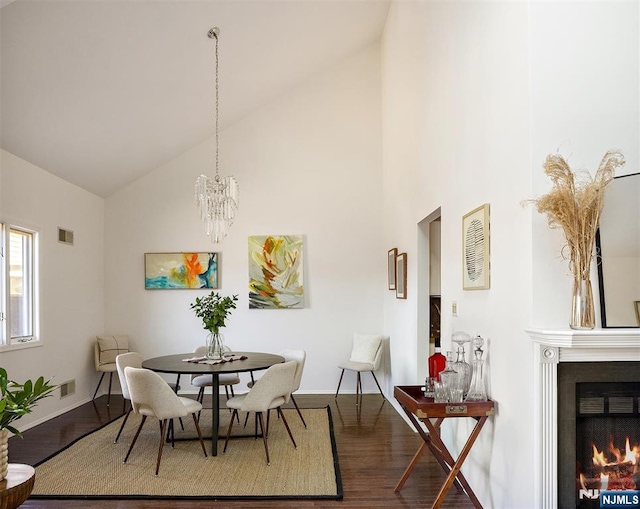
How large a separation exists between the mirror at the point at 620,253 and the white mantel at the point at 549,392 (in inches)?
4.3

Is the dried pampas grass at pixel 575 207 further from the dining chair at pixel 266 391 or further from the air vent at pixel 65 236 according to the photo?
the air vent at pixel 65 236

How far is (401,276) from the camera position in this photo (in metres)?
5.99

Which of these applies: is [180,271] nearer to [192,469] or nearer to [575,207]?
[192,469]

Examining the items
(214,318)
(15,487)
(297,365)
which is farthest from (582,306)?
(214,318)

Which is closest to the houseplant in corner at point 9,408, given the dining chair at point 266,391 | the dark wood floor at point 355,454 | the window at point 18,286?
the dark wood floor at point 355,454

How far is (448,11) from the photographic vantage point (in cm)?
412

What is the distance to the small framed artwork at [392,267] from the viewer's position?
6547 millimetres

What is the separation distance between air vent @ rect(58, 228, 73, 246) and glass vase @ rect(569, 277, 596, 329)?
5.52 m

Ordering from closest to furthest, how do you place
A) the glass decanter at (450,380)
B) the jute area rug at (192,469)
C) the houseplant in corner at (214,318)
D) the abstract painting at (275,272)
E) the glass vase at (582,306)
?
the glass vase at (582,306) → the glass decanter at (450,380) → the jute area rug at (192,469) → the houseplant in corner at (214,318) → the abstract painting at (275,272)

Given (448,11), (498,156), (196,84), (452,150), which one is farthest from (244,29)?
(498,156)

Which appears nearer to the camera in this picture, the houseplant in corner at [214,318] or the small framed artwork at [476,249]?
the small framed artwork at [476,249]

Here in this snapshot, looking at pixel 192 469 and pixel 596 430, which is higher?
pixel 596 430

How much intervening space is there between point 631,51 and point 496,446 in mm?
2229

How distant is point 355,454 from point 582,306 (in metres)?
2.67
